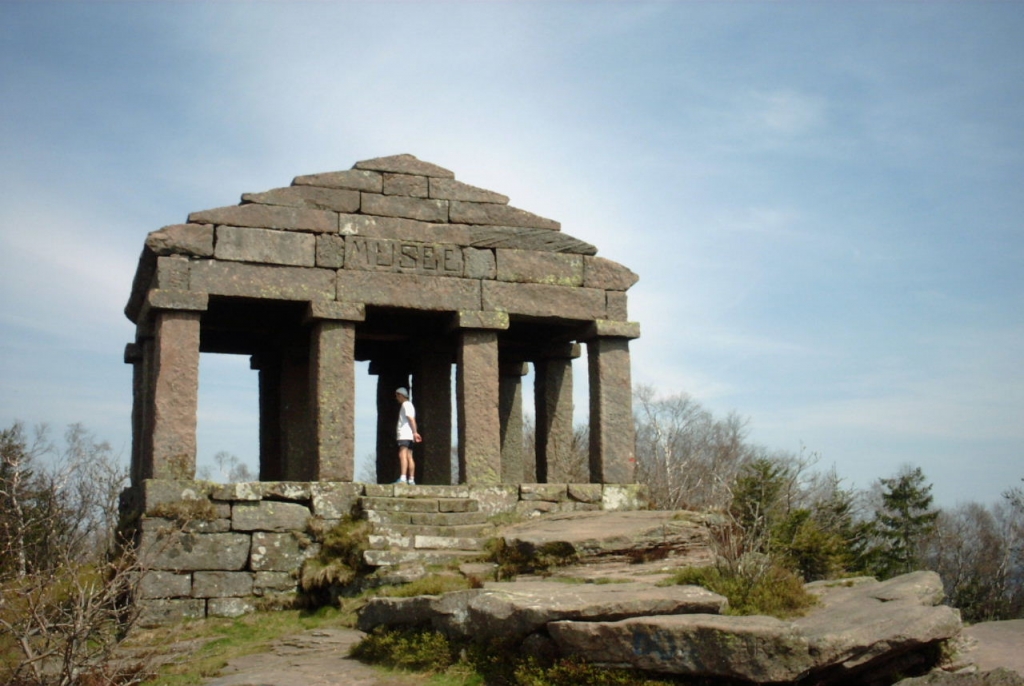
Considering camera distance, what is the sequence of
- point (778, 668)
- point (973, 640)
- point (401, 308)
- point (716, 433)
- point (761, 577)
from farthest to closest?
point (716, 433)
point (401, 308)
point (973, 640)
point (761, 577)
point (778, 668)

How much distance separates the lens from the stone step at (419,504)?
12.6m

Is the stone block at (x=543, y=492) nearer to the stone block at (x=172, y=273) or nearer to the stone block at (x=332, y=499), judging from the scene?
the stone block at (x=332, y=499)

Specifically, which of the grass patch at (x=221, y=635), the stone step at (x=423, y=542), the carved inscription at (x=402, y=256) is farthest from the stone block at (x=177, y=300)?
the grass patch at (x=221, y=635)

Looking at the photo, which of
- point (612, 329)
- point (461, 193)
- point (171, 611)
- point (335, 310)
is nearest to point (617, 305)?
point (612, 329)

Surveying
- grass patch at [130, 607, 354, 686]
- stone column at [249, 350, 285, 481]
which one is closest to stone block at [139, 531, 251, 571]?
grass patch at [130, 607, 354, 686]

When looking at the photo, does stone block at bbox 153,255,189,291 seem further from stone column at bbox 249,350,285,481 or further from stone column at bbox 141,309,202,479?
stone column at bbox 249,350,285,481

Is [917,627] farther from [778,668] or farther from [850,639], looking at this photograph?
[778,668]

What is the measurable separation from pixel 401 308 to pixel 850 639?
7.83 meters

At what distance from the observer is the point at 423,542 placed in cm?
1208

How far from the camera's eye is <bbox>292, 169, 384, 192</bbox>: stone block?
1383 cm

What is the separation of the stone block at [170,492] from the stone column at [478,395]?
324 cm

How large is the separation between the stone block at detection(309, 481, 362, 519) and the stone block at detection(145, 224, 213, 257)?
10.4 feet

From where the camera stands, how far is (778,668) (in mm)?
7172

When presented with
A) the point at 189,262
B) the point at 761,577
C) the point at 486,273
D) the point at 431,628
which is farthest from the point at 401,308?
the point at 761,577
